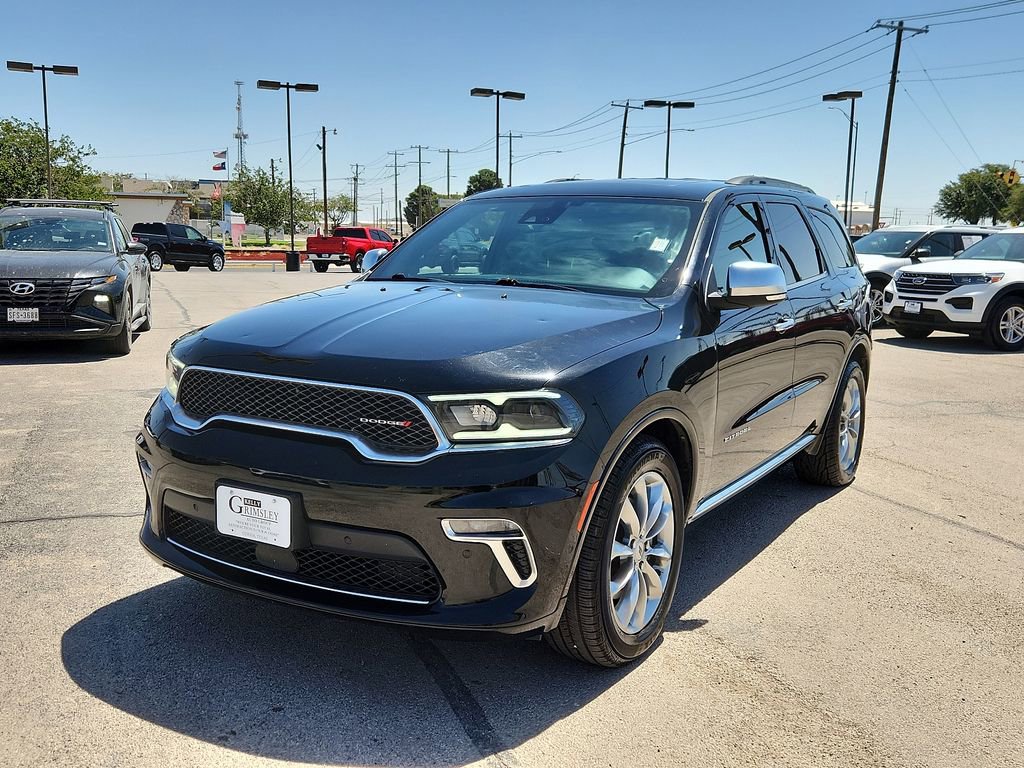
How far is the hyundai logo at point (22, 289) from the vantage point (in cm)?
888

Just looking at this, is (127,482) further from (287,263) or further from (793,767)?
(287,263)

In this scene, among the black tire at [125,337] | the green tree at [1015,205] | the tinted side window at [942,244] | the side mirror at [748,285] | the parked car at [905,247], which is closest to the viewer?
the side mirror at [748,285]

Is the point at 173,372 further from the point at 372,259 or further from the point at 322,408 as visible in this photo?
the point at 372,259

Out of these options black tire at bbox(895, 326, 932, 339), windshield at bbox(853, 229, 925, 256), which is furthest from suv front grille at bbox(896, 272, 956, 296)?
windshield at bbox(853, 229, 925, 256)

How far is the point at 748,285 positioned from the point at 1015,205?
89.4 metres

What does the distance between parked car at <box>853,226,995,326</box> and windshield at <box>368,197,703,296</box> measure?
12.9 metres

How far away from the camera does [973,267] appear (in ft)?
43.5

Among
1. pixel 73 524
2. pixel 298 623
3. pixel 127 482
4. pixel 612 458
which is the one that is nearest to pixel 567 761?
pixel 612 458

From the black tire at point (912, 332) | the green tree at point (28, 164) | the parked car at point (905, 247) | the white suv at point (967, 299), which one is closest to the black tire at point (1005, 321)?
the white suv at point (967, 299)

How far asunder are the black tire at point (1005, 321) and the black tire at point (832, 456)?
872 cm

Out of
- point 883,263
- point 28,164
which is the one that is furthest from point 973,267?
point 28,164

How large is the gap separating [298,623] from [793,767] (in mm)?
1830

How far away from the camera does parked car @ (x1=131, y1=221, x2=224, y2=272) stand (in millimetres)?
34062

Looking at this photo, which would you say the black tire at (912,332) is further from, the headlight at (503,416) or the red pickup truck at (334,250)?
the red pickup truck at (334,250)
